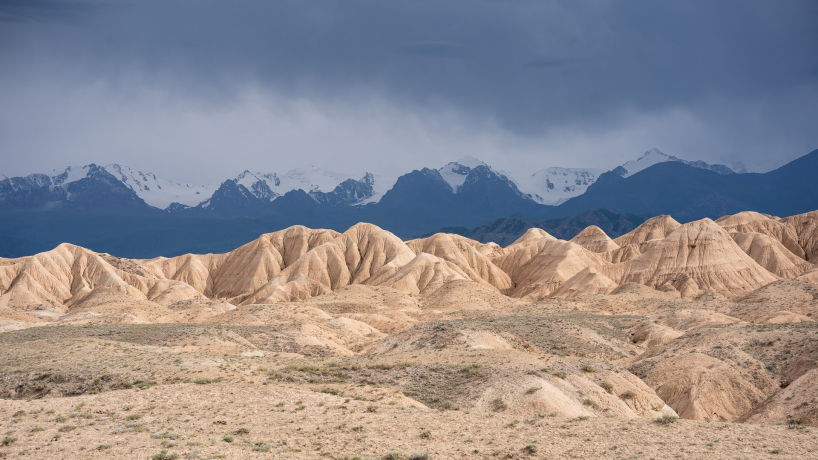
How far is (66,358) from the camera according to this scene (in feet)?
143

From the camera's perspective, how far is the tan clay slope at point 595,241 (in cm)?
17262

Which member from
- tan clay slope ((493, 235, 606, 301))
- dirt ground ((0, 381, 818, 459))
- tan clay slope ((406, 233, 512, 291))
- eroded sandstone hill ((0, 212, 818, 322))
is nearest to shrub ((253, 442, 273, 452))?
dirt ground ((0, 381, 818, 459))

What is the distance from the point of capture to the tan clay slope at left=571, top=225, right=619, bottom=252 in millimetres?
172625

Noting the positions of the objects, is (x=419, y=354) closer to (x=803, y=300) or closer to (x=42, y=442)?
(x=42, y=442)

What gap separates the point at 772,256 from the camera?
145250 millimetres

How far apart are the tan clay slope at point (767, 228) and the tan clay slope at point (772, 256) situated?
10157 mm

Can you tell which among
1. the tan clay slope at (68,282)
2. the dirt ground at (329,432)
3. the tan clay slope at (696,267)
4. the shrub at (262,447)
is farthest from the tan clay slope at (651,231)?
the shrub at (262,447)

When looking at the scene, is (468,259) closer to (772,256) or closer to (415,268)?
(415,268)

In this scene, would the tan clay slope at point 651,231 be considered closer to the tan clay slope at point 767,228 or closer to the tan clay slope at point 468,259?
the tan clay slope at point 767,228

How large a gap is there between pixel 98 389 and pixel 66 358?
10630 millimetres

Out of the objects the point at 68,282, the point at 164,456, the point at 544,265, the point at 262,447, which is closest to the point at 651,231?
the point at 544,265

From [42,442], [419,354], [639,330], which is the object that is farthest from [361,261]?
[42,442]

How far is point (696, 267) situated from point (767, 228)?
6098 centimetres

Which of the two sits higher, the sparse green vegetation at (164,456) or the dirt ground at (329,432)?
the sparse green vegetation at (164,456)
